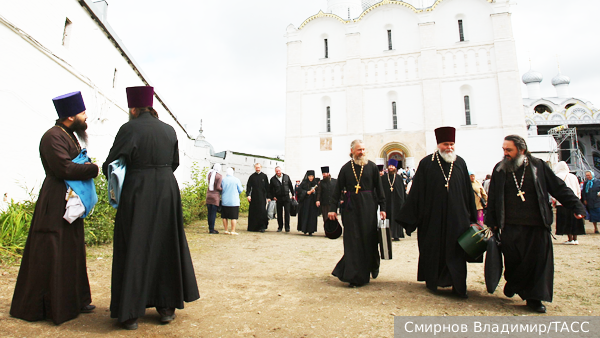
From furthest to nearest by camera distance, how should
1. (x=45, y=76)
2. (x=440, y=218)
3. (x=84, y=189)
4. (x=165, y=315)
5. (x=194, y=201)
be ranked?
(x=194, y=201) < (x=45, y=76) < (x=440, y=218) < (x=84, y=189) < (x=165, y=315)

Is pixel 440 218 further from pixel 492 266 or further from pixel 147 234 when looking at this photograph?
pixel 147 234

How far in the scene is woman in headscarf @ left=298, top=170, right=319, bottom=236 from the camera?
9.05 metres

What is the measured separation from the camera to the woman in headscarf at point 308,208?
29.7ft

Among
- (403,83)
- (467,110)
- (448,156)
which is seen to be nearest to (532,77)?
(467,110)

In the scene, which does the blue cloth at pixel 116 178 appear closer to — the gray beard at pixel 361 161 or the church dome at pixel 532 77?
the gray beard at pixel 361 161

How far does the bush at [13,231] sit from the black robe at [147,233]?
9.50 feet

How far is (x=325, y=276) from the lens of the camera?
452cm

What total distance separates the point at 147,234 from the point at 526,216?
349 centimetres

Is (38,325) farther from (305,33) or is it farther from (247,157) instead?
(247,157)

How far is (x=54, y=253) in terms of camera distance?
8.59 feet

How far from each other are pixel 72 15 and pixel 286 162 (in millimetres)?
17692

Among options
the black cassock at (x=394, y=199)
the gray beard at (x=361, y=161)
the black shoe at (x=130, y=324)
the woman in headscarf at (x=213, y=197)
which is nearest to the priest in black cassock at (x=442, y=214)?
the gray beard at (x=361, y=161)

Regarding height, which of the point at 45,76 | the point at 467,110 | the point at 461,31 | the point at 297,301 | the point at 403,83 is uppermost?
the point at 461,31

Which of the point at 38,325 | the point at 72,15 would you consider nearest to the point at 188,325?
the point at 38,325
